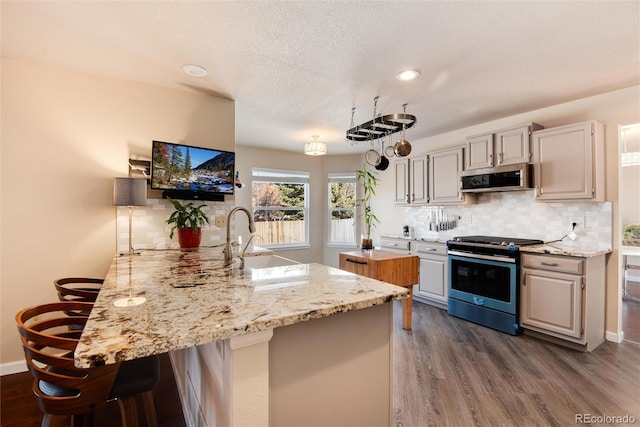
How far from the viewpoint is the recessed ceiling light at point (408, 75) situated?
8.27 ft

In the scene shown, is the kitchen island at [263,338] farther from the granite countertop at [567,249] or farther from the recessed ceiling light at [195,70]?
the granite countertop at [567,249]

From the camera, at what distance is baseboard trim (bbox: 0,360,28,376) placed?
7.88ft

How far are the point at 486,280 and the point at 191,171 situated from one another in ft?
11.1

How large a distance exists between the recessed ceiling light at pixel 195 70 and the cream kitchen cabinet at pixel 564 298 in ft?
11.8

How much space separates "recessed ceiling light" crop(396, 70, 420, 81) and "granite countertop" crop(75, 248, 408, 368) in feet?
6.03

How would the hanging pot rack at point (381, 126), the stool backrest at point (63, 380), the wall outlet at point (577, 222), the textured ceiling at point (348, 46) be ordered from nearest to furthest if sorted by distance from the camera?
the stool backrest at point (63, 380) → the textured ceiling at point (348, 46) → the hanging pot rack at point (381, 126) → the wall outlet at point (577, 222)

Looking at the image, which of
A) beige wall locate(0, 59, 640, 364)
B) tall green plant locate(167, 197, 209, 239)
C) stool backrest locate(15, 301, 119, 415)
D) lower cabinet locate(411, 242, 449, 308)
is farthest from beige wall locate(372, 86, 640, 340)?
stool backrest locate(15, 301, 119, 415)

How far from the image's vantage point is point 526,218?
363cm

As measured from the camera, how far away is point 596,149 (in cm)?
288

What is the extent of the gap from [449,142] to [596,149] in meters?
1.83

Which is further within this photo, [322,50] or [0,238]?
[0,238]

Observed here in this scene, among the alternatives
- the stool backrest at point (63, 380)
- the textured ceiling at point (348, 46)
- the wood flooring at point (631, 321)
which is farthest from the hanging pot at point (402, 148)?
the wood flooring at point (631, 321)

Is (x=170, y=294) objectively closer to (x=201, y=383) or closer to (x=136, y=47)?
(x=201, y=383)

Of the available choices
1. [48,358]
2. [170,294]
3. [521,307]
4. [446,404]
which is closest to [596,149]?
[521,307]
